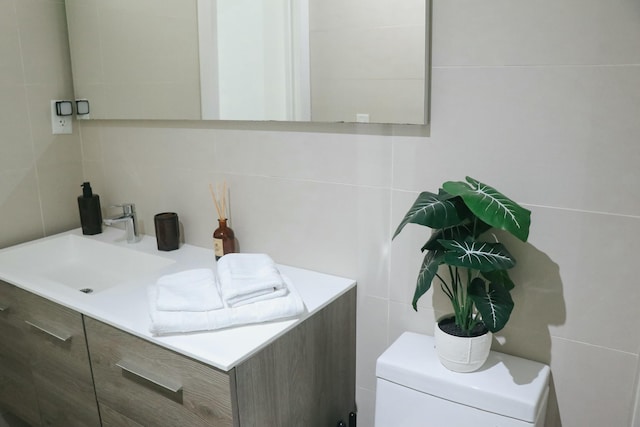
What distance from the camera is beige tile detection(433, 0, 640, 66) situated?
3.49 feet

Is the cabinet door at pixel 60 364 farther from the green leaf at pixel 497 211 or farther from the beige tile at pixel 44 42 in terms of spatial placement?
the green leaf at pixel 497 211

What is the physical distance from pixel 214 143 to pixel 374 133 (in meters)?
0.60

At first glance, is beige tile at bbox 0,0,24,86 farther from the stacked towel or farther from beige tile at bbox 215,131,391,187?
the stacked towel

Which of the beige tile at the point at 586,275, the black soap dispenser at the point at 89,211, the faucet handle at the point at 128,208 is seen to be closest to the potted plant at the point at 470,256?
the beige tile at the point at 586,275

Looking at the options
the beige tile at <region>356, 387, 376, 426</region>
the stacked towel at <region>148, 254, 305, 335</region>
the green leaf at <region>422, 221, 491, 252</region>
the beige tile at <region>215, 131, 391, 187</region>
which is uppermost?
the beige tile at <region>215, 131, 391, 187</region>

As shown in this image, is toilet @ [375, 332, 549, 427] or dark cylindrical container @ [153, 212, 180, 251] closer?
toilet @ [375, 332, 549, 427]

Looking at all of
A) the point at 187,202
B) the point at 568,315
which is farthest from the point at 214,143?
the point at 568,315

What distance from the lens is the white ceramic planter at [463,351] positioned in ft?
3.92

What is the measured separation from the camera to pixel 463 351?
1202 mm

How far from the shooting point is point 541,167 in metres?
1.20

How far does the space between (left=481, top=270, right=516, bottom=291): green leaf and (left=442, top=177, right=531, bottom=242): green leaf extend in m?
0.20

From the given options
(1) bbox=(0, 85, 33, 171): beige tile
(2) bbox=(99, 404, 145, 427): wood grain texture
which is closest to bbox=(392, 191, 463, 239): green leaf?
(2) bbox=(99, 404, 145, 427): wood grain texture

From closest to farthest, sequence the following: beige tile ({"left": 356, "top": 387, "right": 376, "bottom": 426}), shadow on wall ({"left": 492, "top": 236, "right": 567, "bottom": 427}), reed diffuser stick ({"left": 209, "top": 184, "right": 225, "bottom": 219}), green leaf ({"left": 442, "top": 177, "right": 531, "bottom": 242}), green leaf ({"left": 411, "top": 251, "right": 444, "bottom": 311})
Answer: green leaf ({"left": 442, "top": 177, "right": 531, "bottom": 242}), green leaf ({"left": 411, "top": 251, "right": 444, "bottom": 311}), shadow on wall ({"left": 492, "top": 236, "right": 567, "bottom": 427}), beige tile ({"left": 356, "top": 387, "right": 376, "bottom": 426}), reed diffuser stick ({"left": 209, "top": 184, "right": 225, "bottom": 219})

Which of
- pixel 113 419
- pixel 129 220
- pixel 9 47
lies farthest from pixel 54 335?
pixel 9 47
